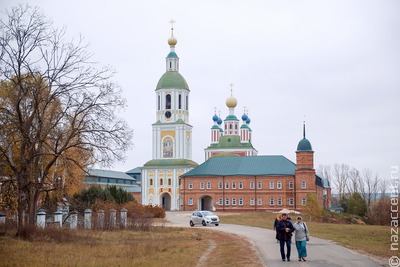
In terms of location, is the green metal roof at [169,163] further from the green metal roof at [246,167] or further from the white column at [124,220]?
the white column at [124,220]

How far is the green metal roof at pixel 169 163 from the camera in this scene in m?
85.1

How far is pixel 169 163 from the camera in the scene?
85875 mm

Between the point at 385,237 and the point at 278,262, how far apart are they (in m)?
14.0

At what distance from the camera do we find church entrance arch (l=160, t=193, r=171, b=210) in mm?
86438

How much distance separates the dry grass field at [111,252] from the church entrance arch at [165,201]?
57.3 metres

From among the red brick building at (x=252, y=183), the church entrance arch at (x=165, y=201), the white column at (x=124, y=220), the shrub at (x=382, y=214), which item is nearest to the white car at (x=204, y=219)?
the white column at (x=124, y=220)

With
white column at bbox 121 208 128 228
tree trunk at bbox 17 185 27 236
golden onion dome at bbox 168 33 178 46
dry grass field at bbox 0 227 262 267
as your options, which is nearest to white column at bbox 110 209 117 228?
white column at bbox 121 208 128 228

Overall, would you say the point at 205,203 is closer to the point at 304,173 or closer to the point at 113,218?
the point at 304,173

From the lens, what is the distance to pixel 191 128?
8962 cm

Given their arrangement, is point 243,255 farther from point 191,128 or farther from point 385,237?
point 191,128

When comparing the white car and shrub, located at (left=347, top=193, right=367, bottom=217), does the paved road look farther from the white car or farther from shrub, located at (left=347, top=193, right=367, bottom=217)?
shrub, located at (left=347, top=193, right=367, bottom=217)

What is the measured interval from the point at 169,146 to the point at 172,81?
384 inches

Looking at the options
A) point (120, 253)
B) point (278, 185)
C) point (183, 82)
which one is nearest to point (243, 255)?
point (120, 253)

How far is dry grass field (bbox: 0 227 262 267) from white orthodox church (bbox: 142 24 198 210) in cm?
5602
